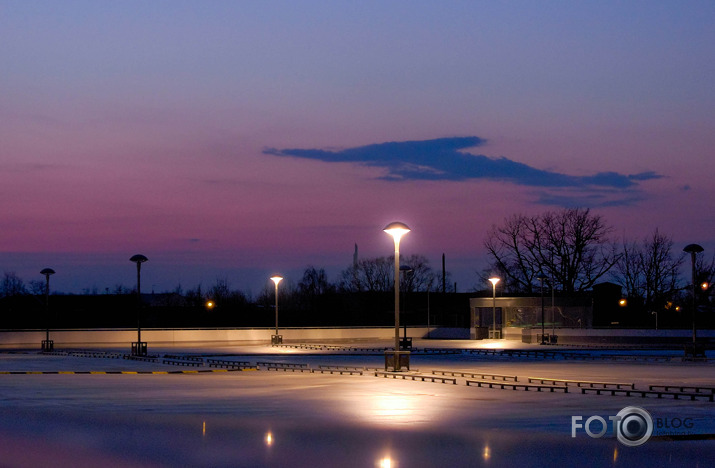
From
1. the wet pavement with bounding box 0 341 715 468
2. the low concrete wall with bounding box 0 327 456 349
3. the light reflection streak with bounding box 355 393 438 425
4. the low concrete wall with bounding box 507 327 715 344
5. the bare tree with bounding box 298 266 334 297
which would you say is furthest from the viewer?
the bare tree with bounding box 298 266 334 297

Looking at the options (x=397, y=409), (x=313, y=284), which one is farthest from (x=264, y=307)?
(x=397, y=409)

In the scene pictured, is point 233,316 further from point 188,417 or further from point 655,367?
point 188,417

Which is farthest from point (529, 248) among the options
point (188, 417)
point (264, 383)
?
point (188, 417)

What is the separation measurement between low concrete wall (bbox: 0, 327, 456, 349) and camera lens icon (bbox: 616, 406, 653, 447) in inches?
1463

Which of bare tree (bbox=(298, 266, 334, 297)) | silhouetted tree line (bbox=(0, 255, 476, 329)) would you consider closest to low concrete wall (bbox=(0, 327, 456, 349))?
silhouetted tree line (bbox=(0, 255, 476, 329))

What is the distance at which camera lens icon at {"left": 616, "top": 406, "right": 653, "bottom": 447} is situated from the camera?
42.2ft

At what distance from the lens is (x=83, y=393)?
20.4m

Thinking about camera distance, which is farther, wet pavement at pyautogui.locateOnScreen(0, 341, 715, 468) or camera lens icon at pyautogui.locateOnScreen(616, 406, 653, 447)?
camera lens icon at pyautogui.locateOnScreen(616, 406, 653, 447)

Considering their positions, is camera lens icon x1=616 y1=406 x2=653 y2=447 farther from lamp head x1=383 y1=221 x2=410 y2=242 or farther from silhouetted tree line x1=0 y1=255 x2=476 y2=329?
silhouetted tree line x1=0 y1=255 x2=476 y2=329

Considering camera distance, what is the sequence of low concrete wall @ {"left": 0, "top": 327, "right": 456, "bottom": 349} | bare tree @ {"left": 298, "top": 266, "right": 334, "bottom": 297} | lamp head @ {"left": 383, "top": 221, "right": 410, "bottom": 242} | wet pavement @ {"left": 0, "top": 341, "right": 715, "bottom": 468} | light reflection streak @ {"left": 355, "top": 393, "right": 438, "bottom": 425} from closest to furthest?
wet pavement @ {"left": 0, "top": 341, "right": 715, "bottom": 468}, light reflection streak @ {"left": 355, "top": 393, "right": 438, "bottom": 425}, lamp head @ {"left": 383, "top": 221, "right": 410, "bottom": 242}, low concrete wall @ {"left": 0, "top": 327, "right": 456, "bottom": 349}, bare tree @ {"left": 298, "top": 266, "right": 334, "bottom": 297}

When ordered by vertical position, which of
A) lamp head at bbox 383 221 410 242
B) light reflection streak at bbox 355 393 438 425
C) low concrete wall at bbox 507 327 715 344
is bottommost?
low concrete wall at bbox 507 327 715 344

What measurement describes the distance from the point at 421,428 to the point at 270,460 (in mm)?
3435

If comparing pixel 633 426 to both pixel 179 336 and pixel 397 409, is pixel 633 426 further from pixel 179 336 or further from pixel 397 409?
pixel 179 336

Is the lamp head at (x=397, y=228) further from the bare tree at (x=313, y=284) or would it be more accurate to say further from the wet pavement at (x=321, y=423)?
the bare tree at (x=313, y=284)
